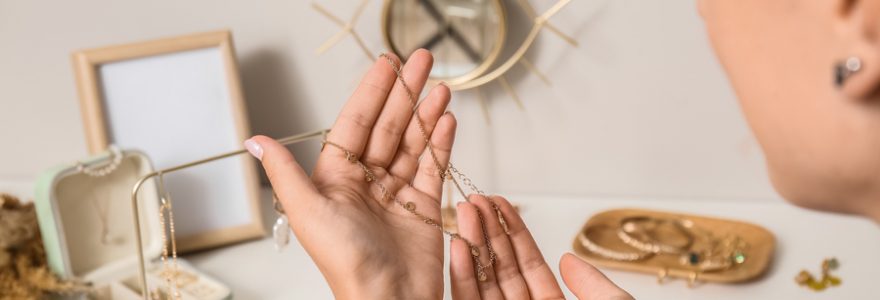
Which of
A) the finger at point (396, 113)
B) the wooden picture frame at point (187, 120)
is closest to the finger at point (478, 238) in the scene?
the finger at point (396, 113)

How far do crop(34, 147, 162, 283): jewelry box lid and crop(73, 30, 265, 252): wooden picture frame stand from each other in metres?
0.07

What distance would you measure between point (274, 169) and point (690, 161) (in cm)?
70

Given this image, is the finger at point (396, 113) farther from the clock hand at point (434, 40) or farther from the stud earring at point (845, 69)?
the stud earring at point (845, 69)

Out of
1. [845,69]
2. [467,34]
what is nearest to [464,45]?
[467,34]

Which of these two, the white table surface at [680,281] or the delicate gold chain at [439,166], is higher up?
the delicate gold chain at [439,166]

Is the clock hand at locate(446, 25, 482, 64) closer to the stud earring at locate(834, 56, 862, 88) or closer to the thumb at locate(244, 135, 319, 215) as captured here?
the thumb at locate(244, 135, 319, 215)

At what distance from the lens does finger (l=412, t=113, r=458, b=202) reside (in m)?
0.82

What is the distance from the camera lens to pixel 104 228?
103 cm

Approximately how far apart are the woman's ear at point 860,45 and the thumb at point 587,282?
12.2 inches

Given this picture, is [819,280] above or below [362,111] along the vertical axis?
below

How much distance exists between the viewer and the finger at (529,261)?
0.80 meters

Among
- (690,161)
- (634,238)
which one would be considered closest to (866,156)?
(634,238)

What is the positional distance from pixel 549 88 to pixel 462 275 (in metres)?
0.45

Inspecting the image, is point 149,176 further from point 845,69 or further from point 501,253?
point 845,69
